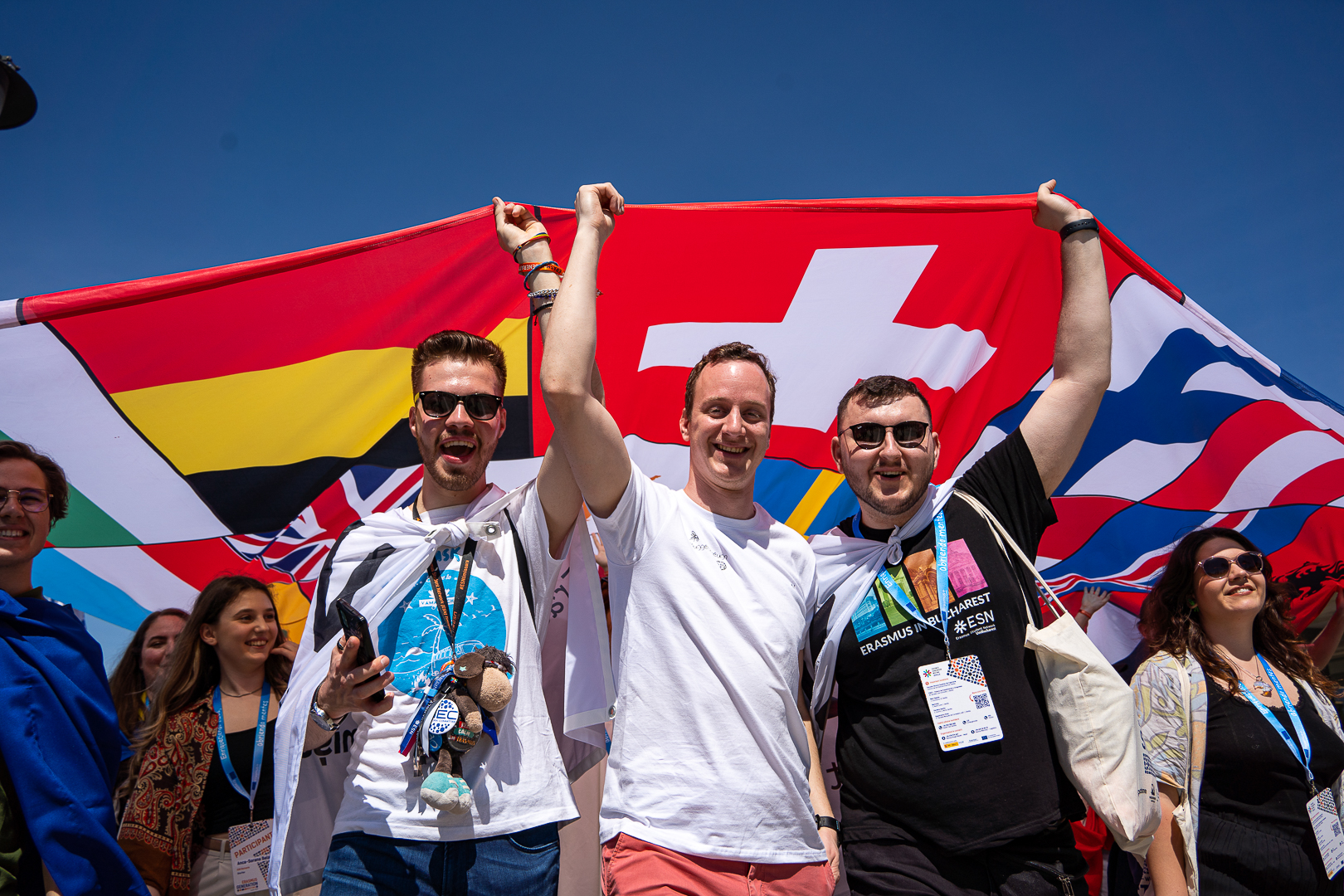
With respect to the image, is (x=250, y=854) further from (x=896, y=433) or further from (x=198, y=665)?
(x=896, y=433)

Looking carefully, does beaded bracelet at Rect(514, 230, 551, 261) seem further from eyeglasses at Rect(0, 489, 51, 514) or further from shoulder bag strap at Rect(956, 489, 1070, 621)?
Result: eyeglasses at Rect(0, 489, 51, 514)

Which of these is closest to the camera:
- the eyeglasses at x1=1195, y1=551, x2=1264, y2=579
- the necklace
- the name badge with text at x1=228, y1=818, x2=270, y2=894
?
the name badge with text at x1=228, y1=818, x2=270, y2=894

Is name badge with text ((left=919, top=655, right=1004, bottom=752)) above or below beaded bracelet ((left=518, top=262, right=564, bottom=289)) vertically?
below

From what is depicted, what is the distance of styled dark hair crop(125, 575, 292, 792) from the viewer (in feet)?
12.0

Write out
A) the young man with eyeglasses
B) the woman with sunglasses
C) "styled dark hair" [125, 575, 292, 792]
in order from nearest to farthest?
the young man with eyeglasses, the woman with sunglasses, "styled dark hair" [125, 575, 292, 792]

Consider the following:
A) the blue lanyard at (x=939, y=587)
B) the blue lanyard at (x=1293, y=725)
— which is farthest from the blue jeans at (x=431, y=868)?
the blue lanyard at (x=1293, y=725)

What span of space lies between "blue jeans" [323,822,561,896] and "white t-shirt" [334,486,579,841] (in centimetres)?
4

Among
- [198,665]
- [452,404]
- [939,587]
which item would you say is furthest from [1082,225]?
[198,665]

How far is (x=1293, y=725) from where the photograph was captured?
10.6 ft

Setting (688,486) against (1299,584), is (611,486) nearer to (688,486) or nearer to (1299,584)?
(688,486)

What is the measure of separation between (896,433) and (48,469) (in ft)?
9.59

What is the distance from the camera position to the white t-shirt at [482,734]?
Answer: 1994mm

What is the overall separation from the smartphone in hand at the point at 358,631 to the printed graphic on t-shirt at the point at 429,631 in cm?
18

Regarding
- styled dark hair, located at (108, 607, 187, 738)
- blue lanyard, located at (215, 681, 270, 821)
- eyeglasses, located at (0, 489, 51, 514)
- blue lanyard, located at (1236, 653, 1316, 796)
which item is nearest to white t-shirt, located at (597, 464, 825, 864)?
eyeglasses, located at (0, 489, 51, 514)
